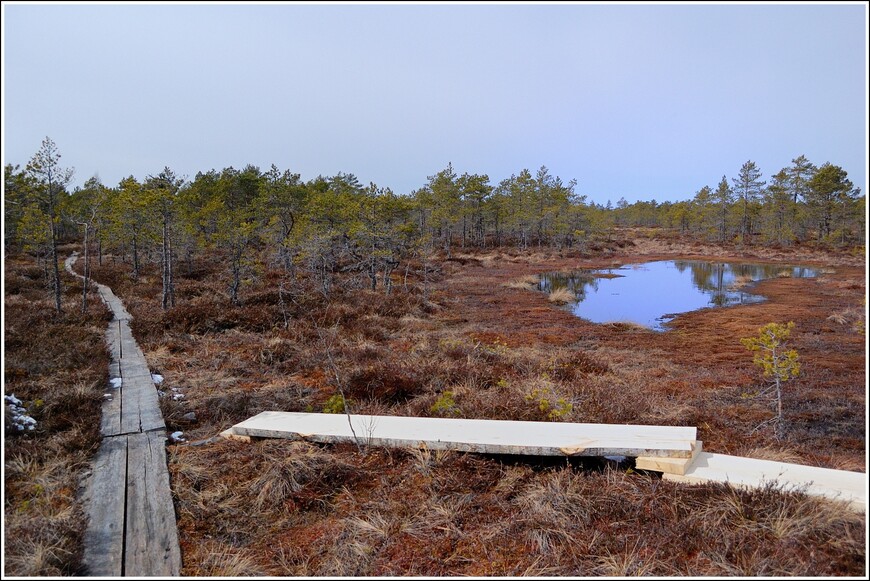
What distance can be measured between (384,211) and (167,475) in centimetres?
1779

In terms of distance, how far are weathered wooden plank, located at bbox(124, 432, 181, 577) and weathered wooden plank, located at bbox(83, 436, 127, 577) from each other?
58mm

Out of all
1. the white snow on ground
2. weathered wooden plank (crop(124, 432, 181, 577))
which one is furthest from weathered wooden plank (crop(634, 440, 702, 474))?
the white snow on ground

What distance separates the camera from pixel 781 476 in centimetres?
379

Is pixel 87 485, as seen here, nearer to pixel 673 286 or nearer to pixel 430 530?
pixel 430 530

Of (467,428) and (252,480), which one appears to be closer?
(252,480)

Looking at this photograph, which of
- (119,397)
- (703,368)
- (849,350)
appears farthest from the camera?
(849,350)

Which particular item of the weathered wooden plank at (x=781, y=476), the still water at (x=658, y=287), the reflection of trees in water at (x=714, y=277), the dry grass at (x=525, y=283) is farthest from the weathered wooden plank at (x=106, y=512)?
the dry grass at (x=525, y=283)

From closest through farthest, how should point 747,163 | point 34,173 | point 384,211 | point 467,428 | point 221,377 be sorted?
point 467,428, point 221,377, point 34,173, point 384,211, point 747,163

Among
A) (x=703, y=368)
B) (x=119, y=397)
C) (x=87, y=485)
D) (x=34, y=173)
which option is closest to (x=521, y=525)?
(x=87, y=485)

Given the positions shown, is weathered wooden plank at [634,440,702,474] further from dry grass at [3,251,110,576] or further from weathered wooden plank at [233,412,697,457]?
dry grass at [3,251,110,576]

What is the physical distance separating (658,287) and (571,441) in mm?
25947

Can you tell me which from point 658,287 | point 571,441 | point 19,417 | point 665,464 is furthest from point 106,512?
point 658,287

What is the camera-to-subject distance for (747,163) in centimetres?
5591

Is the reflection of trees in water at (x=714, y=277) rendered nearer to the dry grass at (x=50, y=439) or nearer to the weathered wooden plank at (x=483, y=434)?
the weathered wooden plank at (x=483, y=434)
